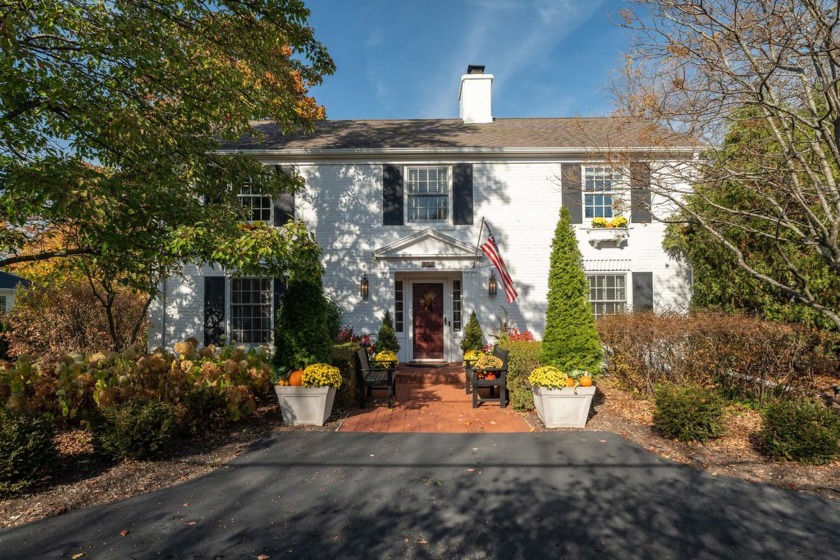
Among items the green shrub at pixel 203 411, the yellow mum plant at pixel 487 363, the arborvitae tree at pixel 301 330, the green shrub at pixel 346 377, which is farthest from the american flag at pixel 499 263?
the green shrub at pixel 203 411

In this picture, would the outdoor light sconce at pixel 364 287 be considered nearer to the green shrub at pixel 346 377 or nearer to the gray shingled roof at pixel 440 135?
the green shrub at pixel 346 377

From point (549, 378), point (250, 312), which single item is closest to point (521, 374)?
point (549, 378)

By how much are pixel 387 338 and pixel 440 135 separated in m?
5.97

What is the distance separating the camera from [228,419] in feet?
22.5

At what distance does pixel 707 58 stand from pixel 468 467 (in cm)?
556

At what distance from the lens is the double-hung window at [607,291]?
11.7 metres

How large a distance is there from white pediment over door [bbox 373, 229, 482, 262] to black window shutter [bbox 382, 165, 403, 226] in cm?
66

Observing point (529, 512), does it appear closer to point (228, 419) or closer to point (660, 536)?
point (660, 536)

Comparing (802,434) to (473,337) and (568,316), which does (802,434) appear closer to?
(568,316)

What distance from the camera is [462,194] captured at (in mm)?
11672

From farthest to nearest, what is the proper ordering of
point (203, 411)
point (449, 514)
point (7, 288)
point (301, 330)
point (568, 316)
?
point (7, 288), point (568, 316), point (301, 330), point (203, 411), point (449, 514)

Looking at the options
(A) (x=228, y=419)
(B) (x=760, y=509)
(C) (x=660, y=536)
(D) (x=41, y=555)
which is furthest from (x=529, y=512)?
(A) (x=228, y=419)

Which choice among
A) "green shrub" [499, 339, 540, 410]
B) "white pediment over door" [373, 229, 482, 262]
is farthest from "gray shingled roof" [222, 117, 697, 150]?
"green shrub" [499, 339, 540, 410]

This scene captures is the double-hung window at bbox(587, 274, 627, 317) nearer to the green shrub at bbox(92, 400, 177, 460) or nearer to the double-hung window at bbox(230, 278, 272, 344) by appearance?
the double-hung window at bbox(230, 278, 272, 344)
